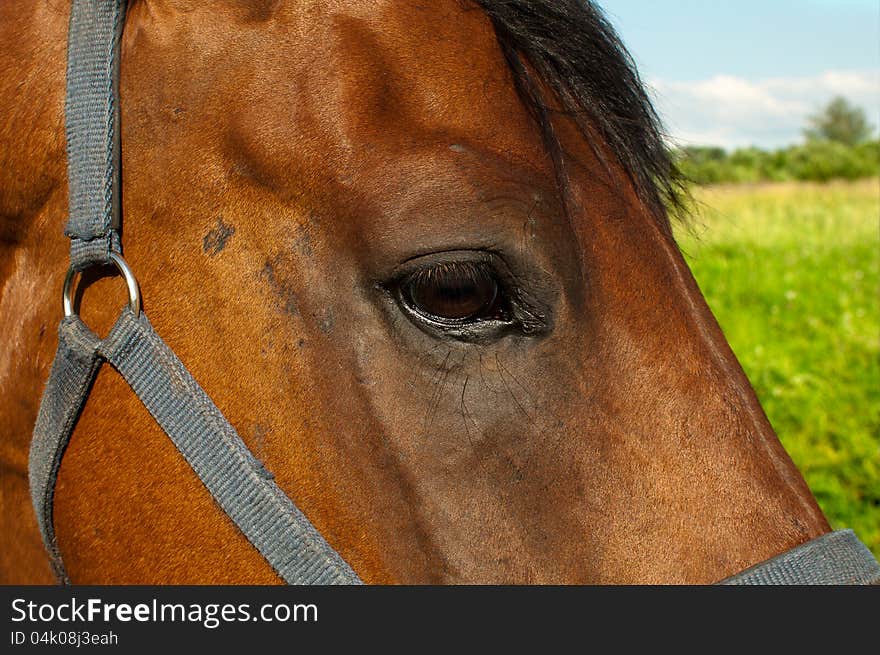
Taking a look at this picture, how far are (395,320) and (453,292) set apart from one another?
0.34 feet

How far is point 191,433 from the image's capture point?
135 centimetres

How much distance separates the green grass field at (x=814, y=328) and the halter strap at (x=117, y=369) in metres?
1.17

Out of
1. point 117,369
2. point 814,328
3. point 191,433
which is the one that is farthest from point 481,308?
point 814,328

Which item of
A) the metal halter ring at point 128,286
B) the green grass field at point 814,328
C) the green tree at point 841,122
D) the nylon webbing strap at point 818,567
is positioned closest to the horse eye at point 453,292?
the metal halter ring at point 128,286

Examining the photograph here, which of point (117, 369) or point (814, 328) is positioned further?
point (814, 328)

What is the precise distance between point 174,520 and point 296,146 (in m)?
0.65

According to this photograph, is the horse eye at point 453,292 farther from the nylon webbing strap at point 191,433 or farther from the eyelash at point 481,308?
the nylon webbing strap at point 191,433

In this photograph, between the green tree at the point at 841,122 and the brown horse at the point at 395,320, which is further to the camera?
the green tree at the point at 841,122

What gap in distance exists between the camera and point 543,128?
1418 millimetres

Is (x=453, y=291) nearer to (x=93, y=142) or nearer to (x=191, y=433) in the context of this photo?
(x=191, y=433)

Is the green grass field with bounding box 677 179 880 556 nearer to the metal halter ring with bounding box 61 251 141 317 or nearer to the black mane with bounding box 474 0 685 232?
the black mane with bounding box 474 0 685 232

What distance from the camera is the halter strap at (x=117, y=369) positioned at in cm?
132

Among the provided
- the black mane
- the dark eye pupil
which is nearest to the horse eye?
the dark eye pupil

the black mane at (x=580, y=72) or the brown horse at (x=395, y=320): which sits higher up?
the black mane at (x=580, y=72)
